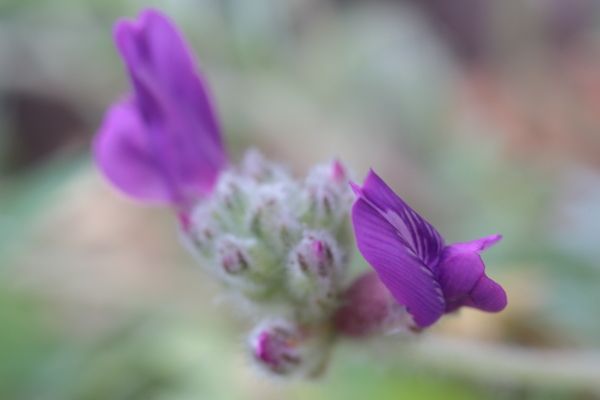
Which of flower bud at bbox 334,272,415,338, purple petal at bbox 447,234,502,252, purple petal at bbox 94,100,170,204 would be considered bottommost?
purple petal at bbox 447,234,502,252

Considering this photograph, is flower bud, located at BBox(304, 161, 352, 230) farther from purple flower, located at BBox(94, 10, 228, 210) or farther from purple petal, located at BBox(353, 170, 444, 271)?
purple petal, located at BBox(353, 170, 444, 271)

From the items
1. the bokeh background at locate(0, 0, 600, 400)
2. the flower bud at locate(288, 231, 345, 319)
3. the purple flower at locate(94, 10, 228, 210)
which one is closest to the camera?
the flower bud at locate(288, 231, 345, 319)

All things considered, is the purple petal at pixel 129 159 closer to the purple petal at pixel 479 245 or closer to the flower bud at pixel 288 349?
the flower bud at pixel 288 349

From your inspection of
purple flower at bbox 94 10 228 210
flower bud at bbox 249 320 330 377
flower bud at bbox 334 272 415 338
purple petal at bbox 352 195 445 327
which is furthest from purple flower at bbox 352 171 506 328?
purple flower at bbox 94 10 228 210

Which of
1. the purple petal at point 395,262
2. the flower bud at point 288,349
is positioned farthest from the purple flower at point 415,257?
the flower bud at point 288,349

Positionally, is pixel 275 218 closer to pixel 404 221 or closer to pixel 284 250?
pixel 284 250

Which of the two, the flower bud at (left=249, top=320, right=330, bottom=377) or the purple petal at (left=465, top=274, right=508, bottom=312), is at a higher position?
the flower bud at (left=249, top=320, right=330, bottom=377)
